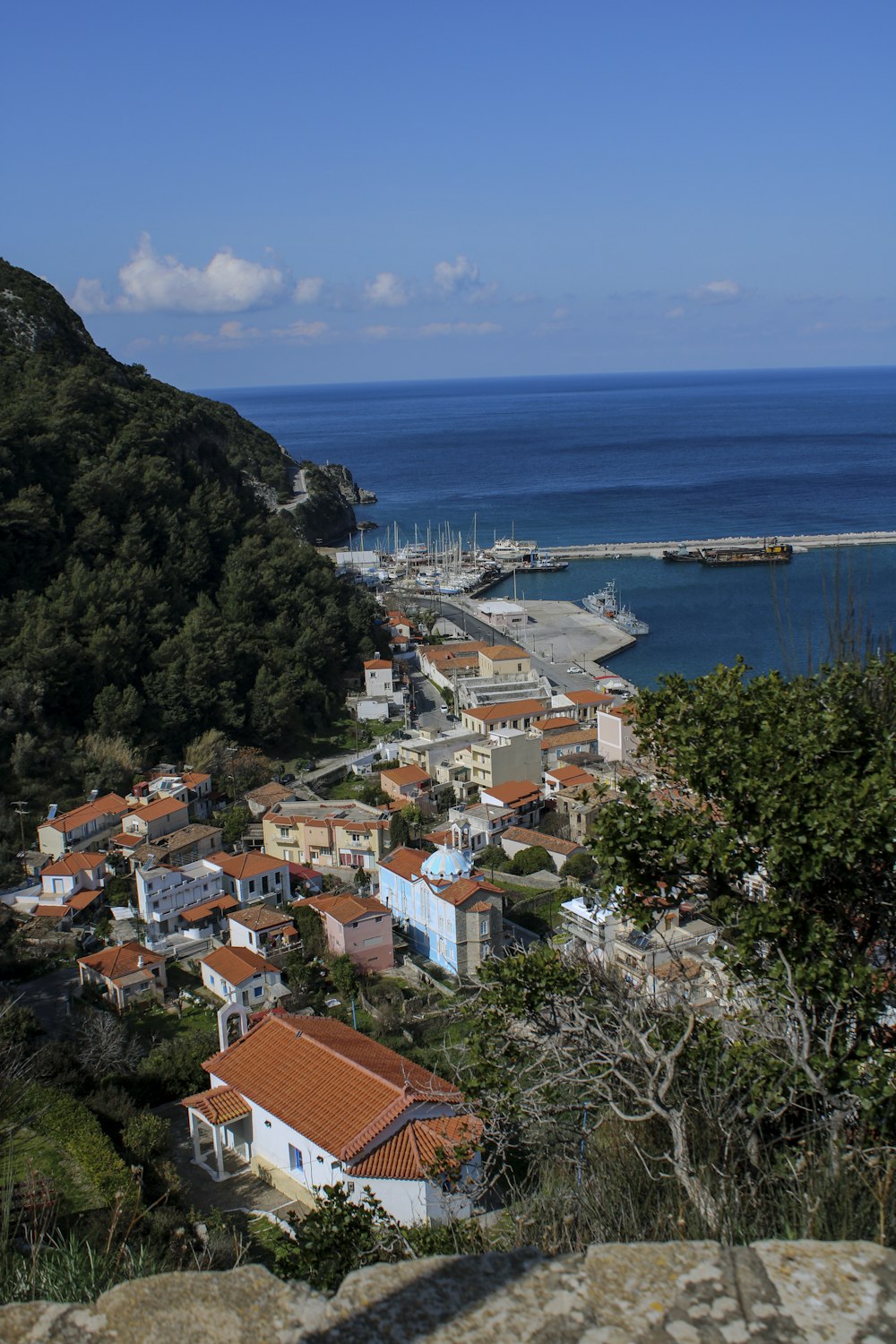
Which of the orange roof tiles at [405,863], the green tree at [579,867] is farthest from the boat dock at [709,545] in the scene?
the orange roof tiles at [405,863]

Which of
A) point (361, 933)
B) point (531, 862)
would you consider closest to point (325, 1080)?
point (361, 933)

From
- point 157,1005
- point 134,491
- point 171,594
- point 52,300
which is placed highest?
point 52,300

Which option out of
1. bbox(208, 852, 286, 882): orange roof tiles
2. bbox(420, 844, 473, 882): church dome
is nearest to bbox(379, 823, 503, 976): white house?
bbox(420, 844, 473, 882): church dome

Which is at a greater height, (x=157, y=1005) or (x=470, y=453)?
(x=470, y=453)

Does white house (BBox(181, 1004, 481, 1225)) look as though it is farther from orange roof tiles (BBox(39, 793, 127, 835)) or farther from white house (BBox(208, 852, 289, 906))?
orange roof tiles (BBox(39, 793, 127, 835))

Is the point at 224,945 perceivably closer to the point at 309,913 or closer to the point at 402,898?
the point at 309,913

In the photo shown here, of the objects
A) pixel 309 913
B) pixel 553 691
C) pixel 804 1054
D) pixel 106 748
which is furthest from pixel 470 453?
pixel 804 1054

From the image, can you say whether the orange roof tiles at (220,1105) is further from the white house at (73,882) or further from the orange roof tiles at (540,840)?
the orange roof tiles at (540,840)

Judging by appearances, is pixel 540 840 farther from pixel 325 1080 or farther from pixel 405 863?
pixel 325 1080
